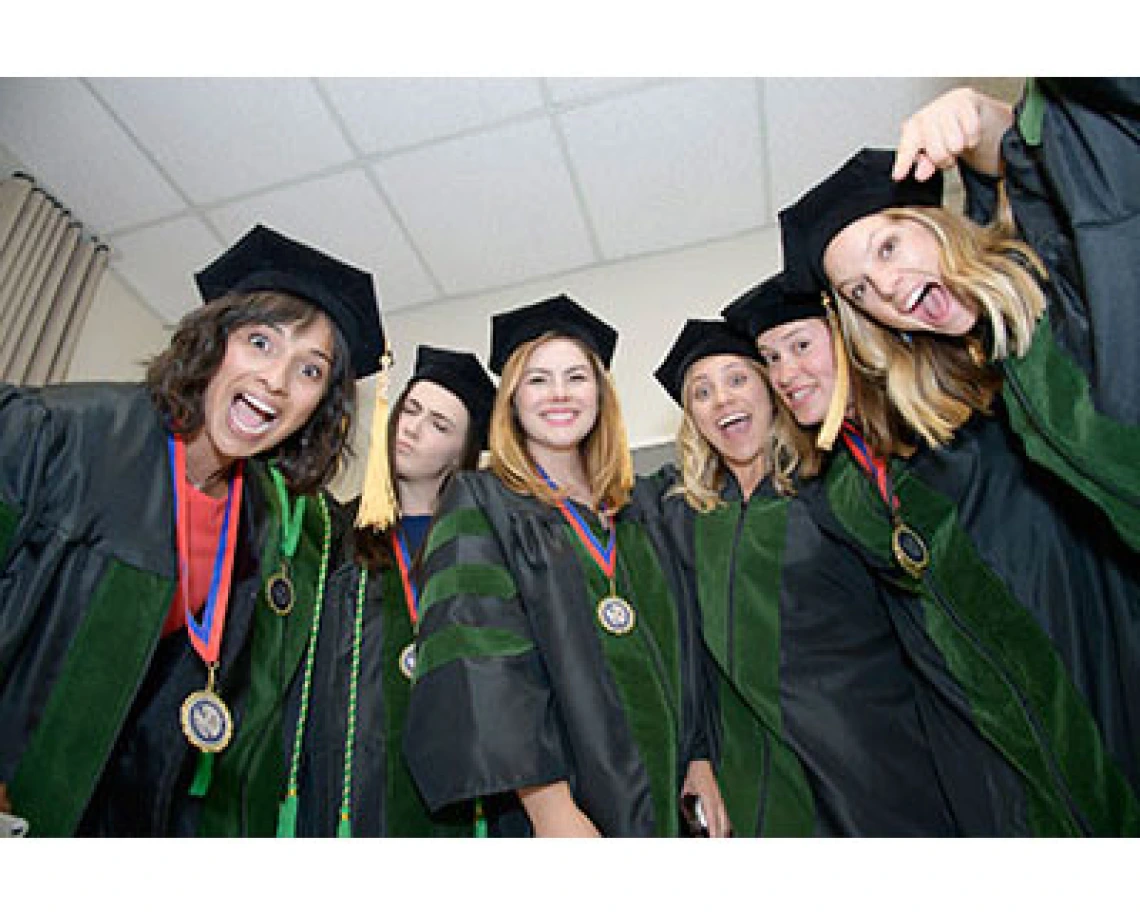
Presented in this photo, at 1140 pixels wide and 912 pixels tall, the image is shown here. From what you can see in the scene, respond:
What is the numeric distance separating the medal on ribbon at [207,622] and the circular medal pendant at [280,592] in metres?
0.12

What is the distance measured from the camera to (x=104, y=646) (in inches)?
65.7

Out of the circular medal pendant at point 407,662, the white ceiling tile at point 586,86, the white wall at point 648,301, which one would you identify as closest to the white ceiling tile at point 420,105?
the white ceiling tile at point 586,86

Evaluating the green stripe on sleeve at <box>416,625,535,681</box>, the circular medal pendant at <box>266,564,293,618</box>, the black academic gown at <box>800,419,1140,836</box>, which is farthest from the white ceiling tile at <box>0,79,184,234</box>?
the black academic gown at <box>800,419,1140,836</box>

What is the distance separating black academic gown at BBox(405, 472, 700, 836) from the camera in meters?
1.70

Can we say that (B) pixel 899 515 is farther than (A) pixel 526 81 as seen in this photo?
No

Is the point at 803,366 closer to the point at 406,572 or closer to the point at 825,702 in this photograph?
the point at 825,702

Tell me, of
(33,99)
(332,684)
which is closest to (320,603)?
(332,684)

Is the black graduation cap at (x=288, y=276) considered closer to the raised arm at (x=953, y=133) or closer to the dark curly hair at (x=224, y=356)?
the dark curly hair at (x=224, y=356)

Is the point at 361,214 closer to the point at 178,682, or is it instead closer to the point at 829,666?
the point at 178,682

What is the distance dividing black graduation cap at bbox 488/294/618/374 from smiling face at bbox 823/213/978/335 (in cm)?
91

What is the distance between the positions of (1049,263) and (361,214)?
11.0ft

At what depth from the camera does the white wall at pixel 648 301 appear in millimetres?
4105

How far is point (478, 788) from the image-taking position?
1655 mm

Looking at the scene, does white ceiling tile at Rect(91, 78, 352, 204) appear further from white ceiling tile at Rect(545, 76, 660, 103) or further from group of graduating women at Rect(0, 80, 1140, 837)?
group of graduating women at Rect(0, 80, 1140, 837)
